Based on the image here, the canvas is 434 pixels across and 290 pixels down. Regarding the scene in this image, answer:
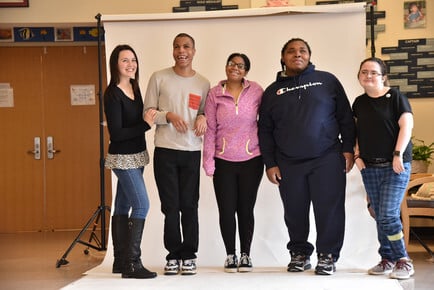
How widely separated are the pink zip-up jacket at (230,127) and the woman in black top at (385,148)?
597 millimetres

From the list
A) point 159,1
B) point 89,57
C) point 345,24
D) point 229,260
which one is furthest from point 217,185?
point 89,57

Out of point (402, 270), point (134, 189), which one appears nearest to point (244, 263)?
point (134, 189)

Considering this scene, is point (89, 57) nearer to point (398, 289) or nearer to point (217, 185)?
point (217, 185)

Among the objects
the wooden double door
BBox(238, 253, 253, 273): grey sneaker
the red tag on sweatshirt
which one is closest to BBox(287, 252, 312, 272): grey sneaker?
BBox(238, 253, 253, 273): grey sneaker

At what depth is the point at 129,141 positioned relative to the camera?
3.44 metres

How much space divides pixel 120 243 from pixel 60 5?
10.6 ft

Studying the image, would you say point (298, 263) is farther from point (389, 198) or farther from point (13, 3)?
point (13, 3)

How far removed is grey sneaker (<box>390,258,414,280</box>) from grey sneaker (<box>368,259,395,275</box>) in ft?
0.28

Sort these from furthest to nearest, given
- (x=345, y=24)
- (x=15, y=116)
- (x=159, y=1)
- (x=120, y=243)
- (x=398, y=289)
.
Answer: (x=15, y=116) → (x=159, y=1) → (x=345, y=24) → (x=120, y=243) → (x=398, y=289)

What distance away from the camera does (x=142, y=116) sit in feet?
11.6

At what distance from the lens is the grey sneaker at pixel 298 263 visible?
11.6 feet

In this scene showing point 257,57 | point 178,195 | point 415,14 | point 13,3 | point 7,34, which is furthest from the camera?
point 7,34

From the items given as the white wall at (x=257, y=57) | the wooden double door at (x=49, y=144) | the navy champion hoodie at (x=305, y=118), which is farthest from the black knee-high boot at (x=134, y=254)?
the wooden double door at (x=49, y=144)

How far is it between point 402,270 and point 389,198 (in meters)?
0.41
